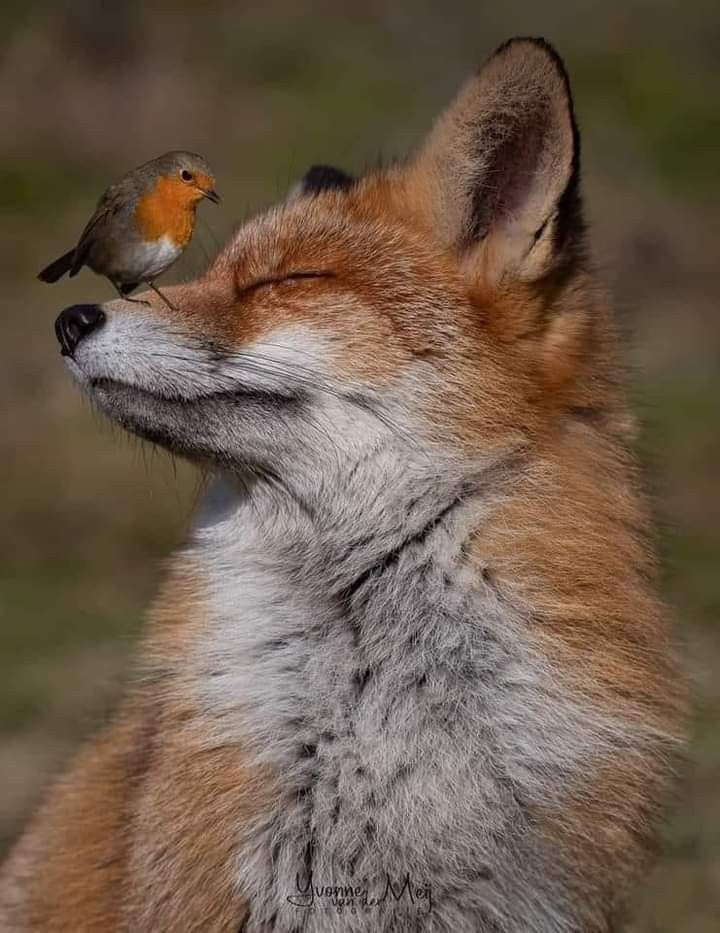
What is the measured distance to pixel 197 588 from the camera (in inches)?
195

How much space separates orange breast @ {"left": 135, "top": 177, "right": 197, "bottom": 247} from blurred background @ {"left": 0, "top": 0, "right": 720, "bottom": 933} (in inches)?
201

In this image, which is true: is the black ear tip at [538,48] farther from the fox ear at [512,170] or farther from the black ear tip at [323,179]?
the black ear tip at [323,179]

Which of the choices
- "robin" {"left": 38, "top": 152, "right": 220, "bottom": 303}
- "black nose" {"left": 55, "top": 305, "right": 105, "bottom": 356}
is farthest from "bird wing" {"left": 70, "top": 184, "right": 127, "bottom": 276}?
"black nose" {"left": 55, "top": 305, "right": 105, "bottom": 356}

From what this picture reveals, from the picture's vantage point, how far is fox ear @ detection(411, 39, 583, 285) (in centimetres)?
464

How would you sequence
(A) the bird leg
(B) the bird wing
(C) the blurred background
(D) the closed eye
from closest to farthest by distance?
(B) the bird wing → (A) the bird leg → (D) the closed eye → (C) the blurred background

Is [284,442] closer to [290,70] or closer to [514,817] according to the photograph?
[514,817]

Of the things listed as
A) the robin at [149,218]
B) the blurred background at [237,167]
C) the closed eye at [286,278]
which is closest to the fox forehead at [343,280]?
the closed eye at [286,278]

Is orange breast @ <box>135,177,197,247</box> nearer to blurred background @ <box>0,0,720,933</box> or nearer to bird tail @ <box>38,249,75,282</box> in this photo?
bird tail @ <box>38,249,75,282</box>

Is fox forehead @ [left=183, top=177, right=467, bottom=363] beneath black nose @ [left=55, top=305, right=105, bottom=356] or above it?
above

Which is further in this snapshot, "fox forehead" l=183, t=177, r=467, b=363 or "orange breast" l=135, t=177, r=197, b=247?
"fox forehead" l=183, t=177, r=467, b=363

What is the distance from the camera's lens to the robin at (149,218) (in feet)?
14.7

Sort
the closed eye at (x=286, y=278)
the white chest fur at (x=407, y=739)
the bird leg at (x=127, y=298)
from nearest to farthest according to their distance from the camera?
the white chest fur at (x=407, y=739) → the bird leg at (x=127, y=298) → the closed eye at (x=286, y=278)

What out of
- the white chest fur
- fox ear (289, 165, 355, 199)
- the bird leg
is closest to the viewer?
the white chest fur

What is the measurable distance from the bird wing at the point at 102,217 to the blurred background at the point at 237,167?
4.93 meters
